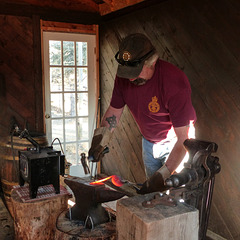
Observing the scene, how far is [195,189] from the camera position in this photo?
A: 1.33m

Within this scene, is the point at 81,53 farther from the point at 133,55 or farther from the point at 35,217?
the point at 35,217

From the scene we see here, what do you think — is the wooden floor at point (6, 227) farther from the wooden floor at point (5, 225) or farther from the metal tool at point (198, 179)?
the metal tool at point (198, 179)

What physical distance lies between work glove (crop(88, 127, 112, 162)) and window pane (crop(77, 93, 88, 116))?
2.71 metres

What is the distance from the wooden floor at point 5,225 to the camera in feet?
10.2

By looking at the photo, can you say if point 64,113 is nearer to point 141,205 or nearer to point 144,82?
point 144,82

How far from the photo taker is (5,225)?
3361mm

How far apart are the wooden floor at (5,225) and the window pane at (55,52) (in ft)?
7.08

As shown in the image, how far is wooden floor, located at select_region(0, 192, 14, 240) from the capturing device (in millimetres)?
3109

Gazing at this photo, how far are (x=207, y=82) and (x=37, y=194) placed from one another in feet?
5.94

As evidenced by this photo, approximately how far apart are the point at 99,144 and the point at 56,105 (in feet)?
9.06

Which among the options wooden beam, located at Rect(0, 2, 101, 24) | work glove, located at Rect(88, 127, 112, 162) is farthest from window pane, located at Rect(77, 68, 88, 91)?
work glove, located at Rect(88, 127, 112, 162)

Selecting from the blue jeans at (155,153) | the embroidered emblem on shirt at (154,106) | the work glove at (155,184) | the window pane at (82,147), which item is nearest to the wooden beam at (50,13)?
the window pane at (82,147)

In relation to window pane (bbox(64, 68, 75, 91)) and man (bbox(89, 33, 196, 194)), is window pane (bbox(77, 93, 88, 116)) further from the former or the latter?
man (bbox(89, 33, 196, 194))

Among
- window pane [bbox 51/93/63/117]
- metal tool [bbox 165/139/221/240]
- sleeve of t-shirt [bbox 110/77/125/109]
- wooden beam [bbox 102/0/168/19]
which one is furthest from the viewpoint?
window pane [bbox 51/93/63/117]
